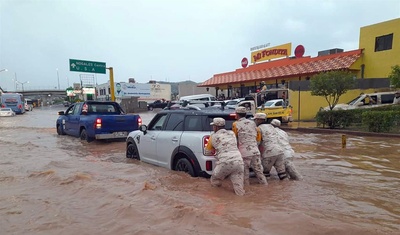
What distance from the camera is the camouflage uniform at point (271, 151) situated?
5.49 m

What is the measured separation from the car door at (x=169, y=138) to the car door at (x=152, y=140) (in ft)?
0.54

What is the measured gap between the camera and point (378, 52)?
73.6 ft

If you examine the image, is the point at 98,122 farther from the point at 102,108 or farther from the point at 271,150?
the point at 271,150

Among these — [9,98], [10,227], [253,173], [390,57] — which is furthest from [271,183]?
[9,98]

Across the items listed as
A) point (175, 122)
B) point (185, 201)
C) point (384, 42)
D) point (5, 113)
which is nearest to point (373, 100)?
point (384, 42)

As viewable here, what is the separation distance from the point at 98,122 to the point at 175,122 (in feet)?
16.5

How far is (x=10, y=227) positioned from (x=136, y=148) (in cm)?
391

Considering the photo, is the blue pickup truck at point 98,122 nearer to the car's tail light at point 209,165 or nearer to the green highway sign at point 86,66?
the car's tail light at point 209,165

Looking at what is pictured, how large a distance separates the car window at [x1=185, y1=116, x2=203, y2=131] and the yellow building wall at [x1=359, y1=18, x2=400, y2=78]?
21.0 meters

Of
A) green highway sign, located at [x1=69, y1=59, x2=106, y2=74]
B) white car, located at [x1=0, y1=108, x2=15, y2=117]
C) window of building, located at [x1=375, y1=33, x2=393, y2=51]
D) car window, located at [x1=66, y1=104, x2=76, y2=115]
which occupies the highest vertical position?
window of building, located at [x1=375, y1=33, x2=393, y2=51]

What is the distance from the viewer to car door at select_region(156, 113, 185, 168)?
601cm

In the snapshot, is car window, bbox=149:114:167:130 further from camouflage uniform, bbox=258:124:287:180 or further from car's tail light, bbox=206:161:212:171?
camouflage uniform, bbox=258:124:287:180

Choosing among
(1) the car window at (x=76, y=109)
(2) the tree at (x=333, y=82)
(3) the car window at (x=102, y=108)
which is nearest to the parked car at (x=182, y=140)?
(3) the car window at (x=102, y=108)

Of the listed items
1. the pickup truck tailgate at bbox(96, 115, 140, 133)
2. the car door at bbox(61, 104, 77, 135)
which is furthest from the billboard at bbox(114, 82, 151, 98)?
the pickup truck tailgate at bbox(96, 115, 140, 133)
